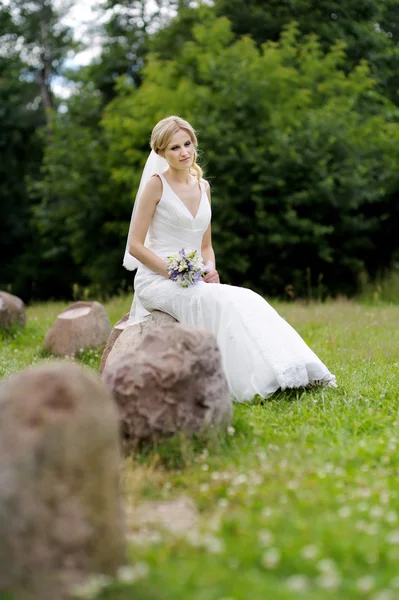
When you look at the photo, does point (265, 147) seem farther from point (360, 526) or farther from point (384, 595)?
point (384, 595)

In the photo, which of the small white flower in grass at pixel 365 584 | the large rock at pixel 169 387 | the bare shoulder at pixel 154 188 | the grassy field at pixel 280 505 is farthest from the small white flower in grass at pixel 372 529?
the bare shoulder at pixel 154 188

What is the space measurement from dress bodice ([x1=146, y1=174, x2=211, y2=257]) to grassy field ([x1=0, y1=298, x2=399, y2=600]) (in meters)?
1.70

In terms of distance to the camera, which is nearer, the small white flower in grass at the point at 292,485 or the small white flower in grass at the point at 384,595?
the small white flower in grass at the point at 384,595

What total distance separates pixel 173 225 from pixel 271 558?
4.50 meters

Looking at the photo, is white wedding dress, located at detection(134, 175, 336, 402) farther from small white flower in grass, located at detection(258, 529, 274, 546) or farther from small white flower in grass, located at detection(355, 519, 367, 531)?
small white flower in grass, located at detection(258, 529, 274, 546)

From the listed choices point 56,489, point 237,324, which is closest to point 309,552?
point 56,489

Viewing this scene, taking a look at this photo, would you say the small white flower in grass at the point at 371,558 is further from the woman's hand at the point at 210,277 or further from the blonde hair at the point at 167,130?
the blonde hair at the point at 167,130

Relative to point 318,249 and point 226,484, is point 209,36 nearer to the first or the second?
point 318,249

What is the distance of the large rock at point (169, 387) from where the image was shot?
4566 millimetres

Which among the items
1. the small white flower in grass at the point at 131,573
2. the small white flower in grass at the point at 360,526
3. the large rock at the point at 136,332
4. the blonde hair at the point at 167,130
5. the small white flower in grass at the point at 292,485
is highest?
the blonde hair at the point at 167,130

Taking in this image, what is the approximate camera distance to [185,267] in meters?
6.58

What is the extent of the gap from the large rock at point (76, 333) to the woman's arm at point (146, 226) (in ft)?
8.48

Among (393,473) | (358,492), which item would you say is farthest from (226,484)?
(393,473)

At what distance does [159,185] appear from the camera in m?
6.96
